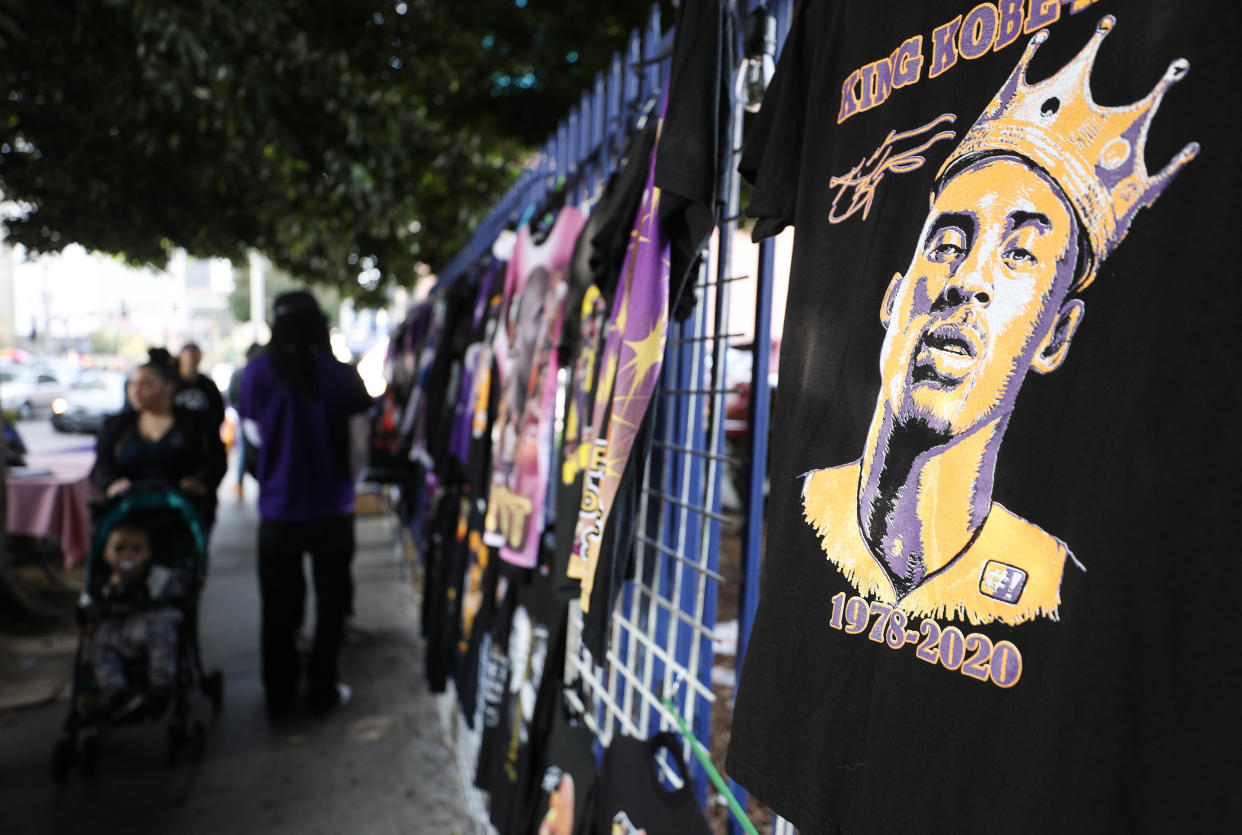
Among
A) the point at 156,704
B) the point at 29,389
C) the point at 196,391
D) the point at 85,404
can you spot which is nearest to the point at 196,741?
the point at 156,704

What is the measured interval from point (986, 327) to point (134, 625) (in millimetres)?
3952

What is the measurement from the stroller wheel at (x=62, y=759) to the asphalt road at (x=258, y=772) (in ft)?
0.14

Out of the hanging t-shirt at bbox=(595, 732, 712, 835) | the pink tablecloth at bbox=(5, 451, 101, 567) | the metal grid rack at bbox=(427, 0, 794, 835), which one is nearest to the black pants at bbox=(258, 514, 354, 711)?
the metal grid rack at bbox=(427, 0, 794, 835)

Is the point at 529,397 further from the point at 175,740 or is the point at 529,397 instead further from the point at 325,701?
the point at 325,701

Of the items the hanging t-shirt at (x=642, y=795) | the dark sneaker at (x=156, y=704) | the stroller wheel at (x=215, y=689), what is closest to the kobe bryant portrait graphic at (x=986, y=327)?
the hanging t-shirt at (x=642, y=795)

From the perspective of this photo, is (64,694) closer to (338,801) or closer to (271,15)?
(338,801)

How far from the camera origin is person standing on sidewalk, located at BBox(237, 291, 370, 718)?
3824 mm

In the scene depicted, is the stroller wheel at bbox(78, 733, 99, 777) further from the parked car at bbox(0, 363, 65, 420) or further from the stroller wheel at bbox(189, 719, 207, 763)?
the parked car at bbox(0, 363, 65, 420)

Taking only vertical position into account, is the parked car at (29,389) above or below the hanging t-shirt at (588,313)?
below

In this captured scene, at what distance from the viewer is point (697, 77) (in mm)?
1427

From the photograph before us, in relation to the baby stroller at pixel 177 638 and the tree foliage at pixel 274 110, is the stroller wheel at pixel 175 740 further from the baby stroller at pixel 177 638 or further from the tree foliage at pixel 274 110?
the tree foliage at pixel 274 110

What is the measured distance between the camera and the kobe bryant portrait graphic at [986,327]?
0.75 m

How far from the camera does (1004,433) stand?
31.7 inches

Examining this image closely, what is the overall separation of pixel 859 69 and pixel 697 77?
0.43 meters
